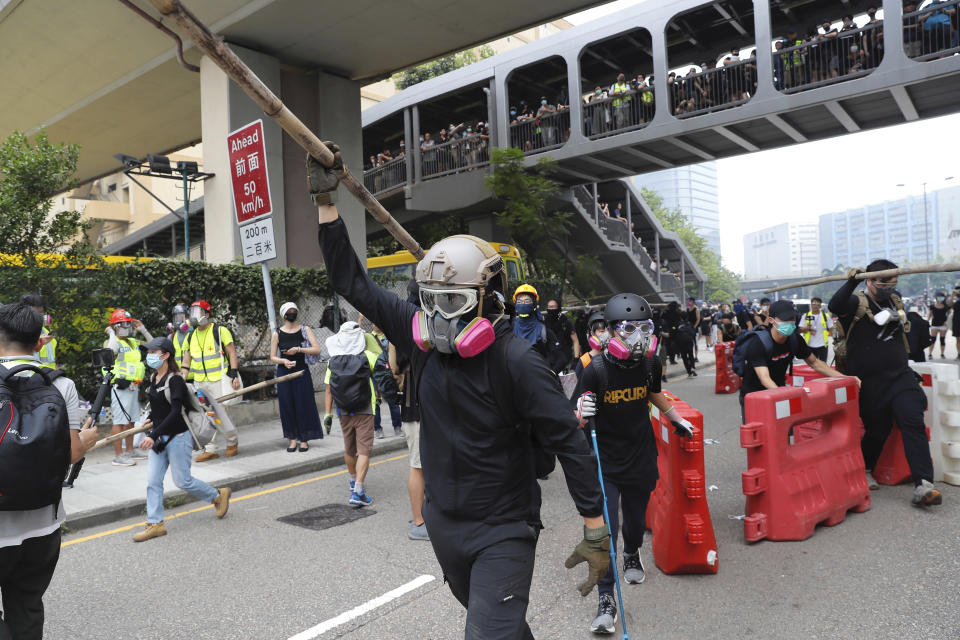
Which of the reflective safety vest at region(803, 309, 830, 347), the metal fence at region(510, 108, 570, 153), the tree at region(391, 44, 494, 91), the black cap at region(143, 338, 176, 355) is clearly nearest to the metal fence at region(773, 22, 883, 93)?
the metal fence at region(510, 108, 570, 153)

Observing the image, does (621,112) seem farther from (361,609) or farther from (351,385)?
(361,609)

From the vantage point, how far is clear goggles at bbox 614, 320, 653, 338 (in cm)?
417

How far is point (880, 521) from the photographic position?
554 centimetres

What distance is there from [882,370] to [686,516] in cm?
299

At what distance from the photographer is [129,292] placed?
400 inches

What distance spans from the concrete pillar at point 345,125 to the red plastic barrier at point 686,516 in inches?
509

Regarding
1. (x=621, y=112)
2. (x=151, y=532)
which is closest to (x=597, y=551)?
(x=151, y=532)

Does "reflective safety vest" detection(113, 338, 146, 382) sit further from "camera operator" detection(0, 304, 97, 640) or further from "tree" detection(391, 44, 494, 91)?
"tree" detection(391, 44, 494, 91)

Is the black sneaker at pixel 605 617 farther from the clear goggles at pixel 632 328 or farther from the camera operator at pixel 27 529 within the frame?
the camera operator at pixel 27 529

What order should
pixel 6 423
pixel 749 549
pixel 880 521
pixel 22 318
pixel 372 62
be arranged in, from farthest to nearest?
pixel 372 62 → pixel 880 521 → pixel 749 549 → pixel 22 318 → pixel 6 423

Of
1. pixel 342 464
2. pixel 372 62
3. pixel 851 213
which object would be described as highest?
pixel 851 213

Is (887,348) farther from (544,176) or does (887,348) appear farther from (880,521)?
(544,176)

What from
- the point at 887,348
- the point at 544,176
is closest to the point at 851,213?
the point at 544,176

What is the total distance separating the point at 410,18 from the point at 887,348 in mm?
11726
